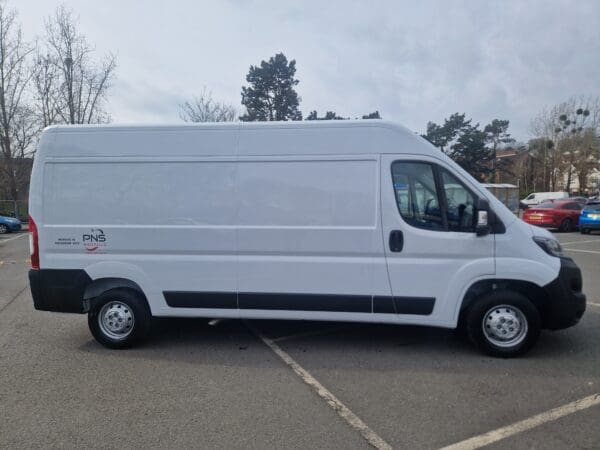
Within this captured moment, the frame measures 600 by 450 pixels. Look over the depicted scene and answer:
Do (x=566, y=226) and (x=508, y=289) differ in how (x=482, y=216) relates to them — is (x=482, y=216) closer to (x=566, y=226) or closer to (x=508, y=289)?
(x=508, y=289)

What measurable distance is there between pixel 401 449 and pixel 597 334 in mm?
3619

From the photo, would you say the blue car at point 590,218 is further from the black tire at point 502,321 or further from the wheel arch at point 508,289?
the black tire at point 502,321

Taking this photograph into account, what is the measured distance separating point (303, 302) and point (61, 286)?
8.89 ft

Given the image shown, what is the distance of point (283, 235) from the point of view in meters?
4.44

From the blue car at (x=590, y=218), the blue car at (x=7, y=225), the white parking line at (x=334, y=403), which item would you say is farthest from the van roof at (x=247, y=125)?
the blue car at (x=7, y=225)

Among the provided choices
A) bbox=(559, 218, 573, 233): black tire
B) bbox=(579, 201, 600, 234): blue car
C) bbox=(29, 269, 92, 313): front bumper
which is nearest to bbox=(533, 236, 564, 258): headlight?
bbox=(29, 269, 92, 313): front bumper

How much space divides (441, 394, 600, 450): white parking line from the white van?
89cm

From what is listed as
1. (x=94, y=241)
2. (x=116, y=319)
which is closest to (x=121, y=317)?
(x=116, y=319)

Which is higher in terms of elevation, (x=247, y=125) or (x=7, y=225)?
(x=247, y=125)

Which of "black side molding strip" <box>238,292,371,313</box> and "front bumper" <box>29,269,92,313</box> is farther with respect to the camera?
"front bumper" <box>29,269,92,313</box>

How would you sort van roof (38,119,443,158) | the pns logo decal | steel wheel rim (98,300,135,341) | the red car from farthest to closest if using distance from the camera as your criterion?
the red car, steel wheel rim (98,300,135,341), the pns logo decal, van roof (38,119,443,158)

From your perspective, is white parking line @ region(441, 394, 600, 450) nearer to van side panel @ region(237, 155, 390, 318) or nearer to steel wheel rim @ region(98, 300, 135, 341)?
van side panel @ region(237, 155, 390, 318)

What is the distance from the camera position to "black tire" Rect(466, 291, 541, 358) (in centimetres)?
428

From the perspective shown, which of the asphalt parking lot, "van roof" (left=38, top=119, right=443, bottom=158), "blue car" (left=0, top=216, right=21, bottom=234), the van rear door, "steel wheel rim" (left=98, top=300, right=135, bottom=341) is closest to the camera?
the asphalt parking lot
